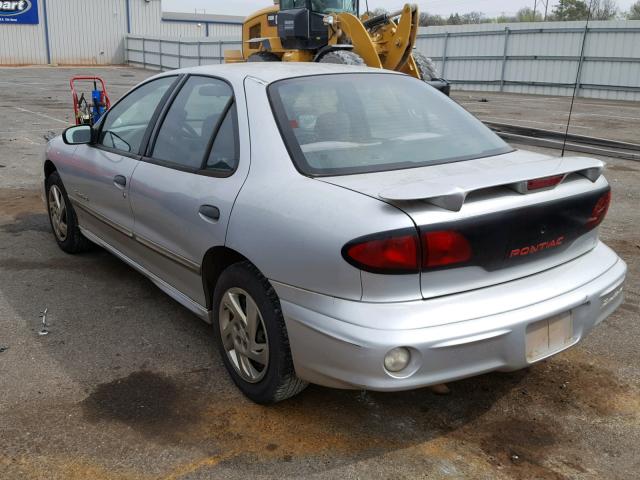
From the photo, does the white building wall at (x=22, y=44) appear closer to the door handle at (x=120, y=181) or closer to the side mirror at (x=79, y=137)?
the side mirror at (x=79, y=137)

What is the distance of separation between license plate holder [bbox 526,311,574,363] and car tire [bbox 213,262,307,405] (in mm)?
998

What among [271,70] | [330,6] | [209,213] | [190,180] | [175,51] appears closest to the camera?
[209,213]

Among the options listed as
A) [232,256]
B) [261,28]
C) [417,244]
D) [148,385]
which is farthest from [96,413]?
[261,28]

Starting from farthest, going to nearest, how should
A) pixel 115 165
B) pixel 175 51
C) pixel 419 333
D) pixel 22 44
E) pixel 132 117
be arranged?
pixel 22 44, pixel 175 51, pixel 132 117, pixel 115 165, pixel 419 333

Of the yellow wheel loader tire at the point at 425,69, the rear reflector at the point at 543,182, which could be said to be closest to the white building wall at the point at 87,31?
the yellow wheel loader tire at the point at 425,69

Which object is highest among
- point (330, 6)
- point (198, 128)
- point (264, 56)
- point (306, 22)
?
point (330, 6)

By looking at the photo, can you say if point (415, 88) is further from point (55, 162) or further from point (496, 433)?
point (55, 162)

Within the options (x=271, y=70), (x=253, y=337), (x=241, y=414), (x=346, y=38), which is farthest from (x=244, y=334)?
(x=346, y=38)

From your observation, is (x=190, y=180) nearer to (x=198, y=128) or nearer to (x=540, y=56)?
(x=198, y=128)

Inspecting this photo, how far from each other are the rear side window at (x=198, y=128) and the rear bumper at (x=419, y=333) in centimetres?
92

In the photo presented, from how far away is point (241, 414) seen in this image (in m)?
2.99

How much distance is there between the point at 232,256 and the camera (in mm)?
3094

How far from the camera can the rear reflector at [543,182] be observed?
8.61ft

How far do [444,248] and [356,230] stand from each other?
344 millimetres
